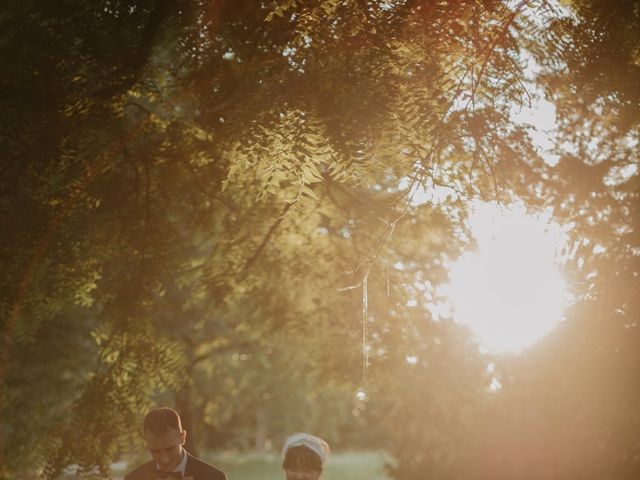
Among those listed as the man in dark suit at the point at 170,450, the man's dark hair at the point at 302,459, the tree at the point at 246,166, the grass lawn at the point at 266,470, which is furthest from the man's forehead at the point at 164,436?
the grass lawn at the point at 266,470

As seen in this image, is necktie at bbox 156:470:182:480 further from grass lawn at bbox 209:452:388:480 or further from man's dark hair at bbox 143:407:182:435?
grass lawn at bbox 209:452:388:480

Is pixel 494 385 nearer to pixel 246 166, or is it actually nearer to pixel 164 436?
pixel 246 166

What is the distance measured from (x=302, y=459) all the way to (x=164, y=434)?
41.6 inches

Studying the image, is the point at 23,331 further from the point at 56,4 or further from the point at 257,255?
the point at 56,4

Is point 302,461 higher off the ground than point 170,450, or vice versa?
point 302,461

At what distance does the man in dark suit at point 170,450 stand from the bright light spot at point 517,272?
3.06 m

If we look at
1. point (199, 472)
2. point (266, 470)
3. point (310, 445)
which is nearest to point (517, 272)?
point (310, 445)

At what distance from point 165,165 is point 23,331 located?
2243 mm

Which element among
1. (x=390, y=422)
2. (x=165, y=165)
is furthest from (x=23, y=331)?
(x=390, y=422)

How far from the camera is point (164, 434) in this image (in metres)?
5.00

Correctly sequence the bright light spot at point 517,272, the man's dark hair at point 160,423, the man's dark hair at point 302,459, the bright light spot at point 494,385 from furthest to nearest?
the bright light spot at point 494,385, the bright light spot at point 517,272, the man's dark hair at point 302,459, the man's dark hair at point 160,423

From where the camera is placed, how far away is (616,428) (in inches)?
295

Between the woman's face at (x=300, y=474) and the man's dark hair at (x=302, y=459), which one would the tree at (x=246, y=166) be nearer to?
the man's dark hair at (x=302, y=459)

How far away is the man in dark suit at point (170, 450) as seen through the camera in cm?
500
